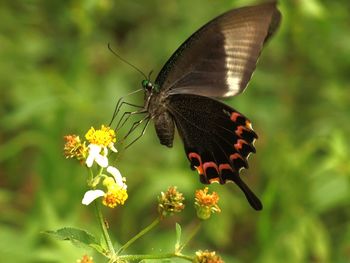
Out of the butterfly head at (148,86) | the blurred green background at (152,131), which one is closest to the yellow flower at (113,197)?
the butterfly head at (148,86)

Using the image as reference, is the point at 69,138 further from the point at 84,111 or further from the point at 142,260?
the point at 84,111

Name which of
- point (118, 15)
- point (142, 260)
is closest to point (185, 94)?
point (142, 260)

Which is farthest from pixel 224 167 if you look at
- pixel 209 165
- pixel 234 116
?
pixel 234 116

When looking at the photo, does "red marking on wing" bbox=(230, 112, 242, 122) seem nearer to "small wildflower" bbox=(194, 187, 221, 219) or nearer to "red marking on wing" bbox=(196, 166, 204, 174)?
"red marking on wing" bbox=(196, 166, 204, 174)

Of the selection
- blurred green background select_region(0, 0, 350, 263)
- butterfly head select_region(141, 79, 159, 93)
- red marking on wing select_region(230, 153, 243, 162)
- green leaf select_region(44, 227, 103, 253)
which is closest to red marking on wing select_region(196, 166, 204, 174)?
red marking on wing select_region(230, 153, 243, 162)

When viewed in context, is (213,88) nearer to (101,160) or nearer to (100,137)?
(100,137)
